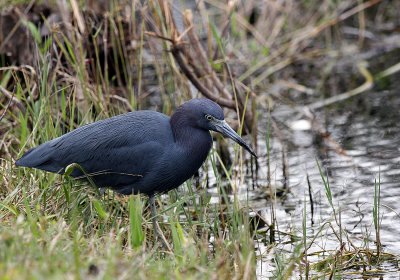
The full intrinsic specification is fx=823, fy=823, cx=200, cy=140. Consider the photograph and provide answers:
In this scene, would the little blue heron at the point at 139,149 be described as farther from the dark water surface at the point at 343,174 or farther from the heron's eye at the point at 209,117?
the dark water surface at the point at 343,174

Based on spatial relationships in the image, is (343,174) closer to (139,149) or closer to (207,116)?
(207,116)

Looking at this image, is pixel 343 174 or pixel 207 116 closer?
pixel 207 116

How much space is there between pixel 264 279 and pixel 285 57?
164 inches

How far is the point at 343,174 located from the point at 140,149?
6.43 feet

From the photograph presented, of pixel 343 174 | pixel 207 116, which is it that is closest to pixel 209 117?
pixel 207 116

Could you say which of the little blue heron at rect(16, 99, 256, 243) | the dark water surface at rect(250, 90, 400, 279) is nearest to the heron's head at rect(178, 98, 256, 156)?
the little blue heron at rect(16, 99, 256, 243)

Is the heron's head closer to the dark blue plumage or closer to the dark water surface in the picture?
the dark blue plumage

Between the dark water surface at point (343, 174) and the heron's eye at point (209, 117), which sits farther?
the dark water surface at point (343, 174)

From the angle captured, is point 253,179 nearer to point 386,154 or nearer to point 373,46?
point 386,154

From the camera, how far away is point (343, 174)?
586 centimetres

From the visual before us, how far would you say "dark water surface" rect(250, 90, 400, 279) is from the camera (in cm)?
481

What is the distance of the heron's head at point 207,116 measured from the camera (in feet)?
14.5

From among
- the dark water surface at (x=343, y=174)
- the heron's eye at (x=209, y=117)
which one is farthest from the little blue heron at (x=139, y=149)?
the dark water surface at (x=343, y=174)

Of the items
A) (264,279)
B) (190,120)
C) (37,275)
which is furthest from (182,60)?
(37,275)
